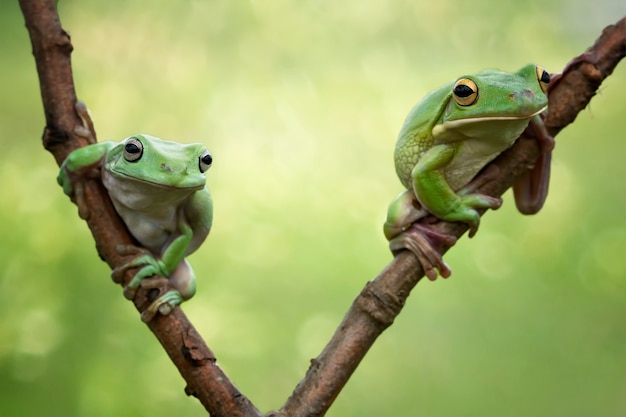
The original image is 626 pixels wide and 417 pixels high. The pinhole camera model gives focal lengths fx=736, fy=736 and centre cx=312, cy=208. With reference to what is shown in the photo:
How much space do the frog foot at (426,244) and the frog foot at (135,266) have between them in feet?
2.00

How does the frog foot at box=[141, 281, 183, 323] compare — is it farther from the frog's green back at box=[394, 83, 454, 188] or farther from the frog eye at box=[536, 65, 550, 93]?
the frog eye at box=[536, 65, 550, 93]

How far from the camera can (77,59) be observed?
3656 mm

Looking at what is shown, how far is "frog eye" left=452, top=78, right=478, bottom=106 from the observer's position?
172cm

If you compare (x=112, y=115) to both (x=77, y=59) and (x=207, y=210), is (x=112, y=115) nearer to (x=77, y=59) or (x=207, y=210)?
(x=77, y=59)

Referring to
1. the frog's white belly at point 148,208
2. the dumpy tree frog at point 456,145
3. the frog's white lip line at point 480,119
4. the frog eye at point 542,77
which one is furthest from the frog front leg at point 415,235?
the frog's white belly at point 148,208

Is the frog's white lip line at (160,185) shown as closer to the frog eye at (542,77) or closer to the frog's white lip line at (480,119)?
the frog's white lip line at (480,119)

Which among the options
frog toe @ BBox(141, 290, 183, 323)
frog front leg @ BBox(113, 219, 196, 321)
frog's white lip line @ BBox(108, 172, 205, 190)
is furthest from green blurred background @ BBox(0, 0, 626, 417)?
frog's white lip line @ BBox(108, 172, 205, 190)

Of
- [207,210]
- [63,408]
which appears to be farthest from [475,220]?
[63,408]

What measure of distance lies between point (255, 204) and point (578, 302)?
1601 millimetres

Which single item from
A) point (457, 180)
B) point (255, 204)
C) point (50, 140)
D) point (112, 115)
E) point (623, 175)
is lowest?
point (457, 180)

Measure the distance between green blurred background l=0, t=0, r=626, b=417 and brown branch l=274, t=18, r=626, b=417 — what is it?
1737 mm

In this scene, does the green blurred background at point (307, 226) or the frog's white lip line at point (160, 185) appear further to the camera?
the green blurred background at point (307, 226)

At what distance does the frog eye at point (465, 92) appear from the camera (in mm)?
1718

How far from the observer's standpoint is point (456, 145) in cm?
182
